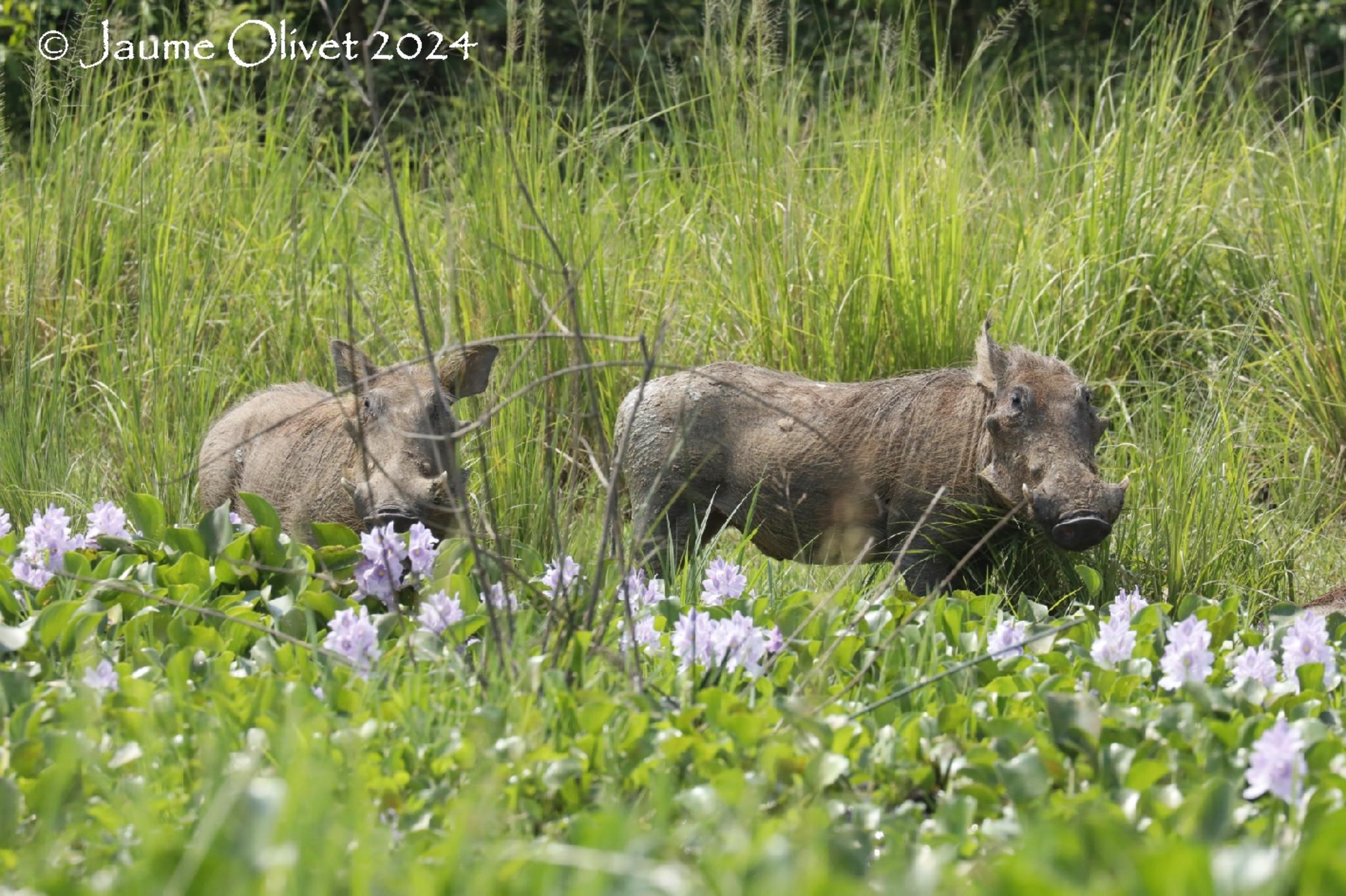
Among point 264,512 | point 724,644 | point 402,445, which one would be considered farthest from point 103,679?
point 402,445

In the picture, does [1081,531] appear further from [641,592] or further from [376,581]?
[376,581]

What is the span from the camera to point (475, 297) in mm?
5574

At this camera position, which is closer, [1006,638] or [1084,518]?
[1006,638]

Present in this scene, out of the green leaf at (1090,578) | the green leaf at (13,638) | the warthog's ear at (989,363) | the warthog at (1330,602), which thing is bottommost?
the warthog at (1330,602)

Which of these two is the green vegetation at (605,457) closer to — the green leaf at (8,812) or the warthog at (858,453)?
the green leaf at (8,812)

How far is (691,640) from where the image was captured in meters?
3.08

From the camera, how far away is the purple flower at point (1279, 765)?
2404 mm

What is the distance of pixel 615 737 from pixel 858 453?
1.78 m

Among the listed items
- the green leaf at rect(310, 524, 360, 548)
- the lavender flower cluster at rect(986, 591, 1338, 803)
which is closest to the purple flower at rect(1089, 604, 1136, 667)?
the lavender flower cluster at rect(986, 591, 1338, 803)

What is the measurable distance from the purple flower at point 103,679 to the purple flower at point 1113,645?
180 centimetres

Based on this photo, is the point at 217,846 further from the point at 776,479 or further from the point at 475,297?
the point at 475,297

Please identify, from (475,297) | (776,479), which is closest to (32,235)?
(475,297)

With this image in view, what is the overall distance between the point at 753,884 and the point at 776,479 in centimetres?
253

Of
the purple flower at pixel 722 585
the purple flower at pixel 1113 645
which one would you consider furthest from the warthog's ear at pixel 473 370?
the purple flower at pixel 1113 645
